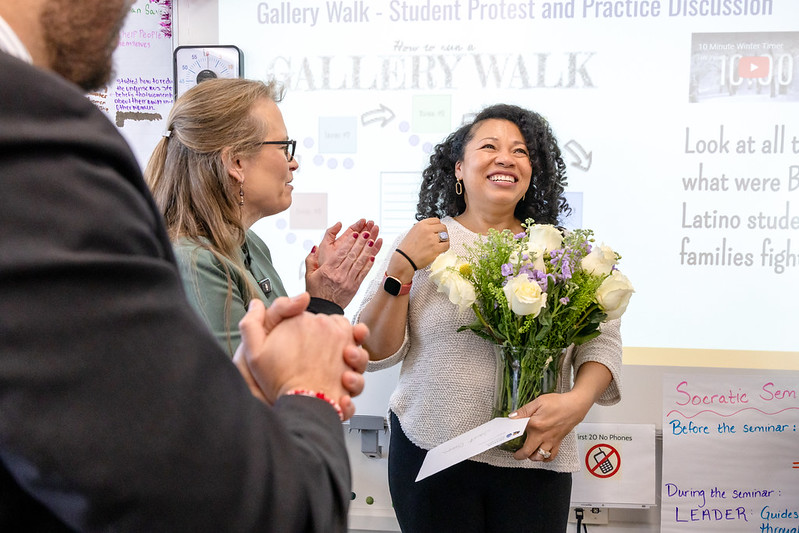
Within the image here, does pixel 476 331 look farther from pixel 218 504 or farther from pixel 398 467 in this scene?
pixel 218 504

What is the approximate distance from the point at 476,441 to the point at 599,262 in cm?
53

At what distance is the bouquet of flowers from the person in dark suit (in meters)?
1.07

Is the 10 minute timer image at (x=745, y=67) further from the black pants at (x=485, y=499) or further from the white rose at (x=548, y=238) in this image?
the black pants at (x=485, y=499)

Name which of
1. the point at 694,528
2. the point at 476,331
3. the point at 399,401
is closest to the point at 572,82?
the point at 476,331

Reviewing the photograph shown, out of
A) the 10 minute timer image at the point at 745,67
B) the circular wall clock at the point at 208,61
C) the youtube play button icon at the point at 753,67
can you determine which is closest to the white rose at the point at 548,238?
the 10 minute timer image at the point at 745,67

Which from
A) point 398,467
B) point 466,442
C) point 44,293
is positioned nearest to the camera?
point 44,293

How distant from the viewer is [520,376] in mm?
1638

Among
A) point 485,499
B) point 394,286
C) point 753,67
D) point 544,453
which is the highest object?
Result: point 753,67

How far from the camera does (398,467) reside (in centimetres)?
186

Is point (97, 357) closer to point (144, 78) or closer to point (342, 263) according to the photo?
point (342, 263)

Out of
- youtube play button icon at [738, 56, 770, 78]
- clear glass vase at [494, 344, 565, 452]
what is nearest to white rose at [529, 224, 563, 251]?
clear glass vase at [494, 344, 565, 452]

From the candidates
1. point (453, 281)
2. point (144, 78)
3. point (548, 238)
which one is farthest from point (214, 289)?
point (144, 78)

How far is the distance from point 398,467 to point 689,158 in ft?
5.15

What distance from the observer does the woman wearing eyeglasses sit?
1260mm
